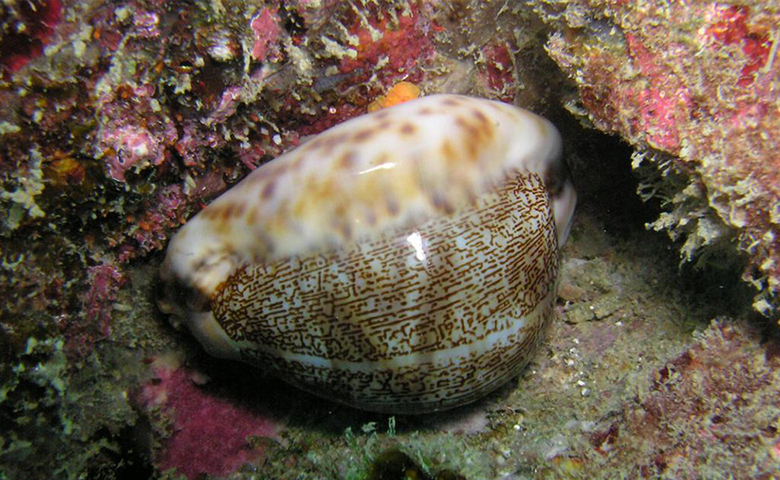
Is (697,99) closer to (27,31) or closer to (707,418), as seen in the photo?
(707,418)

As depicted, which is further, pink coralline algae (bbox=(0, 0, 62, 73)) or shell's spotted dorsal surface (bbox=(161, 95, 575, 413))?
shell's spotted dorsal surface (bbox=(161, 95, 575, 413))

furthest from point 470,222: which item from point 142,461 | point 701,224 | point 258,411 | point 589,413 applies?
point 142,461

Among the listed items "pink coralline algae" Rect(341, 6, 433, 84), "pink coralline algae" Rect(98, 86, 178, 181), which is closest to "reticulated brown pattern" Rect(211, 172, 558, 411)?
"pink coralline algae" Rect(98, 86, 178, 181)

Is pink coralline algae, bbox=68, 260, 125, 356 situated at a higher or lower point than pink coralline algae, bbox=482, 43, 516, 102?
lower

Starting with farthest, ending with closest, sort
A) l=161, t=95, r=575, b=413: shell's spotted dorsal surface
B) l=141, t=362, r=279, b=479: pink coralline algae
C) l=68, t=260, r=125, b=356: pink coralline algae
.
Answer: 1. l=141, t=362, r=279, b=479: pink coralline algae
2. l=68, t=260, r=125, b=356: pink coralline algae
3. l=161, t=95, r=575, b=413: shell's spotted dorsal surface

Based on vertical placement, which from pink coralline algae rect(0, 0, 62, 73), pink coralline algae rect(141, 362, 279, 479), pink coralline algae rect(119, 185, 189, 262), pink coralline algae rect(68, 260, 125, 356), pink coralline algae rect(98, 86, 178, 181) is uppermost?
pink coralline algae rect(0, 0, 62, 73)

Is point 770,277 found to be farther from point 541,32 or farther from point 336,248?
point 336,248

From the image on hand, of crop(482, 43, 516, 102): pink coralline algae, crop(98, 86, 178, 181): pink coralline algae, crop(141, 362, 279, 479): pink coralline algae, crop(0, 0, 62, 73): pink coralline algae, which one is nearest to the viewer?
crop(0, 0, 62, 73): pink coralline algae

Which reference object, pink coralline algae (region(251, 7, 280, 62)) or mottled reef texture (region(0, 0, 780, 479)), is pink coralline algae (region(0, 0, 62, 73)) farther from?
pink coralline algae (region(251, 7, 280, 62))
